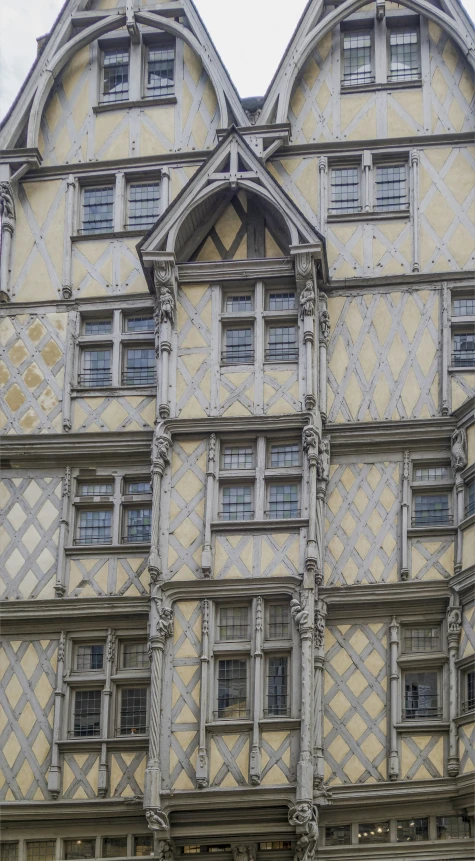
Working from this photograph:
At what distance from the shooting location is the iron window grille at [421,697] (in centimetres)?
2759

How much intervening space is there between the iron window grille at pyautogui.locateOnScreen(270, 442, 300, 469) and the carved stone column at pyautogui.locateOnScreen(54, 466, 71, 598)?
3815mm

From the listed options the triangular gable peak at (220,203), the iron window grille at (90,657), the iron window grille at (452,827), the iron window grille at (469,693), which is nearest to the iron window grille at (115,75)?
the triangular gable peak at (220,203)

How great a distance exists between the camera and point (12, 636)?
2883 centimetres

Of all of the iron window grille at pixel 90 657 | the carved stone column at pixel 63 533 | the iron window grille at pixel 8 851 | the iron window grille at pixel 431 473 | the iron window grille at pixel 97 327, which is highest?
the iron window grille at pixel 97 327

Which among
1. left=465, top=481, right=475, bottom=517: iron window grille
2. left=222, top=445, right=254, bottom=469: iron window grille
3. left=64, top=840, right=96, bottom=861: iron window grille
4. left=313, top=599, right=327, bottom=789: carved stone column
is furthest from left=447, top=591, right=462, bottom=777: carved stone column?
left=64, top=840, right=96, bottom=861: iron window grille

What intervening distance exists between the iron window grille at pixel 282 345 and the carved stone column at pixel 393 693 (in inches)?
202

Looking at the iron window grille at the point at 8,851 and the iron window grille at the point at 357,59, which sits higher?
the iron window grille at the point at 357,59

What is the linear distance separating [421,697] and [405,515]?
319 centimetres

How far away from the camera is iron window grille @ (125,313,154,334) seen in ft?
101

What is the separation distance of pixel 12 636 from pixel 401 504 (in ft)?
24.0

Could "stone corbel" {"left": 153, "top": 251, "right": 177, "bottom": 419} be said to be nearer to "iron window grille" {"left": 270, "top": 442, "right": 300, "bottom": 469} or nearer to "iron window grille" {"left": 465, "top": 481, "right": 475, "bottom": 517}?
"iron window grille" {"left": 270, "top": 442, "right": 300, "bottom": 469}

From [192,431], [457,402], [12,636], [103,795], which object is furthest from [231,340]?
[103,795]

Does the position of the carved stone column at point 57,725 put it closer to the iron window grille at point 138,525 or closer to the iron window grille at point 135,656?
the iron window grille at point 135,656

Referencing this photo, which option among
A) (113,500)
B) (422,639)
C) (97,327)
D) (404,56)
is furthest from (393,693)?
(404,56)
